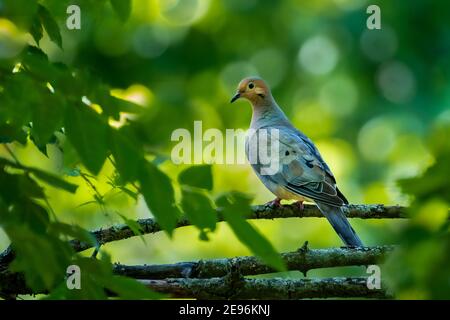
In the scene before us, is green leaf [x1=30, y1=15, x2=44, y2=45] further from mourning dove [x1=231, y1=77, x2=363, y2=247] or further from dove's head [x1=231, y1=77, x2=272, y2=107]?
dove's head [x1=231, y1=77, x2=272, y2=107]

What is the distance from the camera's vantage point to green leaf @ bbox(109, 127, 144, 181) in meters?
1.71

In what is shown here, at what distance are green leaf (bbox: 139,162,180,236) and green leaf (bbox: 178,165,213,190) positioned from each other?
0.04 metres

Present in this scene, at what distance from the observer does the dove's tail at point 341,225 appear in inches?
168

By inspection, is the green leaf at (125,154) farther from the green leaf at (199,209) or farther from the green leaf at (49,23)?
the green leaf at (49,23)

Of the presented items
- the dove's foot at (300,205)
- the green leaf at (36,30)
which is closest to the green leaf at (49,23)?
the green leaf at (36,30)

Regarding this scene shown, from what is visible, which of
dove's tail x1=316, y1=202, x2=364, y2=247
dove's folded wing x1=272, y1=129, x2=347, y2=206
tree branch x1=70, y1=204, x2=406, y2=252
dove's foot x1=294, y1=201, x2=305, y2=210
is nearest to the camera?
tree branch x1=70, y1=204, x2=406, y2=252

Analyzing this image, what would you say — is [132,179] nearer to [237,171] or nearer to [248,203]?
[248,203]

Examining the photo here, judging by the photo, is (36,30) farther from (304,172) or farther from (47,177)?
(304,172)

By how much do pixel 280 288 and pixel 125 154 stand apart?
1.25m

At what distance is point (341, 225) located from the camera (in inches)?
170

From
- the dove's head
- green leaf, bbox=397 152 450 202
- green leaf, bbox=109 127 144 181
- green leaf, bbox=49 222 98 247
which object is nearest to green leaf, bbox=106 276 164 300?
green leaf, bbox=49 222 98 247

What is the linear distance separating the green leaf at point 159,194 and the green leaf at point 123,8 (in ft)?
1.51

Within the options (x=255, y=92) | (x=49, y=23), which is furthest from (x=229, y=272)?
(x=255, y=92)

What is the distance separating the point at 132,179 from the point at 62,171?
3.16 feet
